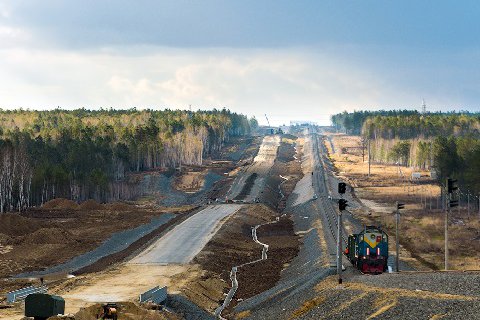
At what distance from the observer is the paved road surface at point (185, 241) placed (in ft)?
255

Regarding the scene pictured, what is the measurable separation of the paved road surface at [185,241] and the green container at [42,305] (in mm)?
35138

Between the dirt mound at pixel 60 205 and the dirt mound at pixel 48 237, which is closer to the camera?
the dirt mound at pixel 48 237

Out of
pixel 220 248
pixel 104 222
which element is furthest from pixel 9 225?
pixel 220 248

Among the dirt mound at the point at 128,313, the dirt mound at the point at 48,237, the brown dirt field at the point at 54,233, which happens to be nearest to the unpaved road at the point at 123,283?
the dirt mound at the point at 128,313

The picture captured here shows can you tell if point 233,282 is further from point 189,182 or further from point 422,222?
point 189,182

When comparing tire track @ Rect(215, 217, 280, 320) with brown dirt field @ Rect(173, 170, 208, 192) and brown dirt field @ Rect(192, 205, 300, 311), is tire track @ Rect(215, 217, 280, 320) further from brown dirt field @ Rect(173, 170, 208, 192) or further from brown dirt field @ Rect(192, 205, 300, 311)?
brown dirt field @ Rect(173, 170, 208, 192)

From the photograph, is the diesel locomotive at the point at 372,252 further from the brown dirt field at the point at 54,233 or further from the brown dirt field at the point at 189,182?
the brown dirt field at the point at 189,182

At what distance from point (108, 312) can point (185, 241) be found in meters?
47.9

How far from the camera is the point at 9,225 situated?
100188 millimetres

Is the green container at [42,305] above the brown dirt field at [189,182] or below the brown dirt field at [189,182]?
above

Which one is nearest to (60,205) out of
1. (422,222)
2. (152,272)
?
(422,222)

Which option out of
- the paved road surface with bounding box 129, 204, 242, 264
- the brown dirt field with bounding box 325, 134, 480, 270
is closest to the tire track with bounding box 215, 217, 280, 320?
the paved road surface with bounding box 129, 204, 242, 264

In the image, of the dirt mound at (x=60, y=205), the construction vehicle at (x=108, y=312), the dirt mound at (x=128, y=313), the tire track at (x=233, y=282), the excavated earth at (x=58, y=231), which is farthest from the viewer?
the dirt mound at (x=60, y=205)

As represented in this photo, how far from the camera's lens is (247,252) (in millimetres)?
86688
